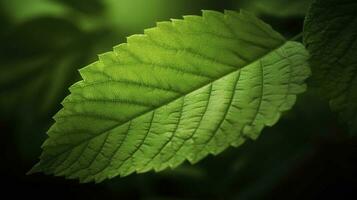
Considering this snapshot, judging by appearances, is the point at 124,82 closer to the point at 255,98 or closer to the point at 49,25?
the point at 255,98

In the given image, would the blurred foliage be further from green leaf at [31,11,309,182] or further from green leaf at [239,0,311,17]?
green leaf at [31,11,309,182]

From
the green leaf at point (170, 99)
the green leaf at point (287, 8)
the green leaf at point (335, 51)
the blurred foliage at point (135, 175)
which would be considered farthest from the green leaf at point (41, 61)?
the green leaf at point (335, 51)

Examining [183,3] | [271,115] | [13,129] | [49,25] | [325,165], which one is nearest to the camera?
[271,115]

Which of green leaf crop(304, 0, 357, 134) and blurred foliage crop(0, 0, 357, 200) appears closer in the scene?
green leaf crop(304, 0, 357, 134)

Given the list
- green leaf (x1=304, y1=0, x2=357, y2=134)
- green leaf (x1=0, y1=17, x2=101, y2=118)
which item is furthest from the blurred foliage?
green leaf (x1=304, y1=0, x2=357, y2=134)

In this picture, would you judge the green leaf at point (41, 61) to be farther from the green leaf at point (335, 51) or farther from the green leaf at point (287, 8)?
the green leaf at point (335, 51)

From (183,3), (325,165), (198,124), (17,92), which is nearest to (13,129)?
(17,92)

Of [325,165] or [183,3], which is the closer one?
[325,165]
